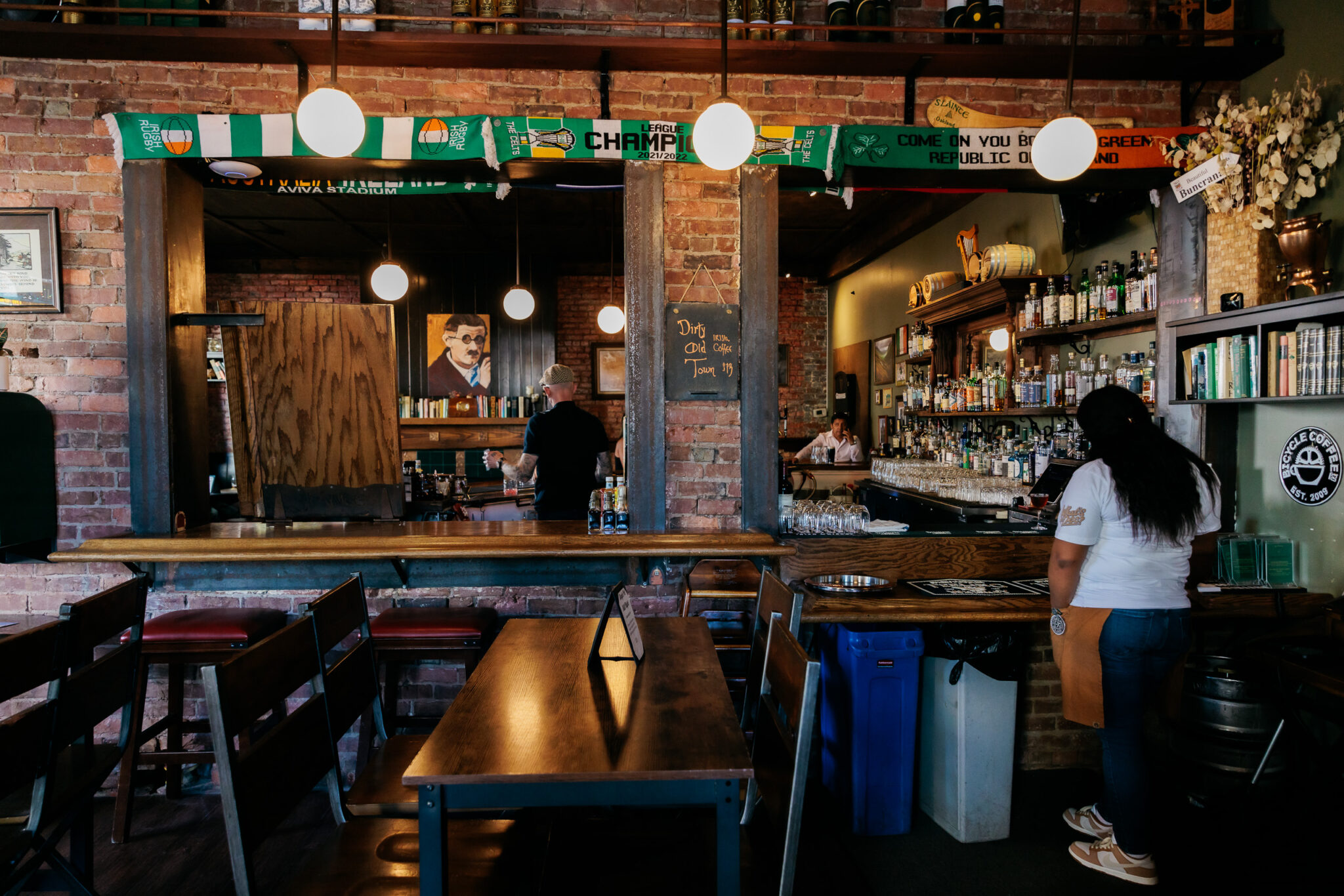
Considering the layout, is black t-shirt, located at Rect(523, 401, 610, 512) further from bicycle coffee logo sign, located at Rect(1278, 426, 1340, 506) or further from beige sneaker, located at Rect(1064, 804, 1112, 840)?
bicycle coffee logo sign, located at Rect(1278, 426, 1340, 506)

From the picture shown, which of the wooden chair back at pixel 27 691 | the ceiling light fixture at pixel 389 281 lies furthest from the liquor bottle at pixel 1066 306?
the ceiling light fixture at pixel 389 281

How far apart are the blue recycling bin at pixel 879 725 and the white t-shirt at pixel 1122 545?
71 centimetres

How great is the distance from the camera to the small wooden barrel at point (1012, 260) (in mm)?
5129

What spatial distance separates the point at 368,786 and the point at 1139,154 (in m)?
4.04

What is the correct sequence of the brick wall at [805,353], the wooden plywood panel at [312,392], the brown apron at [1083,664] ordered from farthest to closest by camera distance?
1. the brick wall at [805,353]
2. the wooden plywood panel at [312,392]
3. the brown apron at [1083,664]

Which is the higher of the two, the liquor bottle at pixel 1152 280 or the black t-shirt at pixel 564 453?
the liquor bottle at pixel 1152 280

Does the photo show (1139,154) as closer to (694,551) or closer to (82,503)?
(694,551)

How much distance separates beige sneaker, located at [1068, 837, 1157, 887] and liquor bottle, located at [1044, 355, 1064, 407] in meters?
2.82

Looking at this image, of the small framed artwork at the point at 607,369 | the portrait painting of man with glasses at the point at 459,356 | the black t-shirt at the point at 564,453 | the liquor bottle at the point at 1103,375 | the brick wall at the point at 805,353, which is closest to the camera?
the black t-shirt at the point at 564,453

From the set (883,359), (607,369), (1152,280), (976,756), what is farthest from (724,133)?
(607,369)

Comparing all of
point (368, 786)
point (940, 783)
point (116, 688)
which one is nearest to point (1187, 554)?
point (940, 783)

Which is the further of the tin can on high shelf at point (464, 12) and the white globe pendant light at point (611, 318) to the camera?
the white globe pendant light at point (611, 318)

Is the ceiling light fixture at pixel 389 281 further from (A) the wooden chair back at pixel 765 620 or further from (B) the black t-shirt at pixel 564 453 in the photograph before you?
(A) the wooden chair back at pixel 765 620

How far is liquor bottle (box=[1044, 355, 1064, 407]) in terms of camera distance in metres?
4.81
